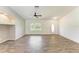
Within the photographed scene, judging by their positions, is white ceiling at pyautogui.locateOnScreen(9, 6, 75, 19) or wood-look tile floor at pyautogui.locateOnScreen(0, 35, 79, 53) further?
white ceiling at pyautogui.locateOnScreen(9, 6, 75, 19)

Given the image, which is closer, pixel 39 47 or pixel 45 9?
pixel 39 47

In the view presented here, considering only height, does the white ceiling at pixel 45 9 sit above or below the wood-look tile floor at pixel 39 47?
above

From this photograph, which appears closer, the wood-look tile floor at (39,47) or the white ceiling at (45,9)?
Answer: the wood-look tile floor at (39,47)

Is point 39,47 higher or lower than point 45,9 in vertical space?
lower

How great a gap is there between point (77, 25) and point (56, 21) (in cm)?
808

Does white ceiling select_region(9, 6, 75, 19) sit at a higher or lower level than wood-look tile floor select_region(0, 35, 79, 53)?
higher

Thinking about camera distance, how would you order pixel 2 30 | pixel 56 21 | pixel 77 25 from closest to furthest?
1. pixel 77 25
2. pixel 2 30
3. pixel 56 21
